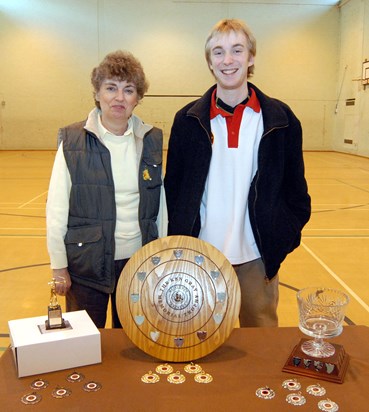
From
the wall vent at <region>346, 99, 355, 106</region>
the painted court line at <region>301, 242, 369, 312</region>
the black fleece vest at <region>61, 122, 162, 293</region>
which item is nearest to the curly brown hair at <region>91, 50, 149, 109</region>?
the black fleece vest at <region>61, 122, 162, 293</region>

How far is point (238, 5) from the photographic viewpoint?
1747cm

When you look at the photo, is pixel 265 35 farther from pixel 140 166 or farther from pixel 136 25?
pixel 140 166

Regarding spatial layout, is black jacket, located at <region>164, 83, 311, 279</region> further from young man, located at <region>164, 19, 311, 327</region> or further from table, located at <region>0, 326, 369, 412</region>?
table, located at <region>0, 326, 369, 412</region>

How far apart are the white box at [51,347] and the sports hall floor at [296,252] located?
1.70 meters

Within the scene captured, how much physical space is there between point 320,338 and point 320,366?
0.39 ft

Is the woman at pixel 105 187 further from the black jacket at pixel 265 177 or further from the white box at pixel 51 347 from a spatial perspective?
the white box at pixel 51 347

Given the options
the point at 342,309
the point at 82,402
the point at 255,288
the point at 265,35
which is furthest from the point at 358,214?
the point at 265,35

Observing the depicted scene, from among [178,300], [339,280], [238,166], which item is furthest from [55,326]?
[339,280]

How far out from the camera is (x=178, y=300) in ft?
4.53

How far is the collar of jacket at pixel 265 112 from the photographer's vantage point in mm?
1944

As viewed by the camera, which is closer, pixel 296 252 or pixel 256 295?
pixel 256 295

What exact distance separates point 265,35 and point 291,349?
17.8 metres

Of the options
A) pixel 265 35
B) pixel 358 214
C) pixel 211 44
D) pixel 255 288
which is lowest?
pixel 358 214

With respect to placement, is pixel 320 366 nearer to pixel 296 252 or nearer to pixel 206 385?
pixel 206 385
